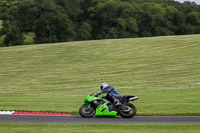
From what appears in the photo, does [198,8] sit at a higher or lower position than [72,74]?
higher

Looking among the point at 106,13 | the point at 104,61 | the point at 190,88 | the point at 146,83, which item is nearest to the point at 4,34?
the point at 106,13

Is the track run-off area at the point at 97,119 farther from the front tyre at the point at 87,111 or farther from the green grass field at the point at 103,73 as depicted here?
the green grass field at the point at 103,73

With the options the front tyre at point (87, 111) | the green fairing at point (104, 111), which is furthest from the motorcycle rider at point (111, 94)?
the front tyre at point (87, 111)

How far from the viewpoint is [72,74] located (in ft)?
120

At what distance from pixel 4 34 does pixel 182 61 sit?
4155cm

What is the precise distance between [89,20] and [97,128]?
2878 inches

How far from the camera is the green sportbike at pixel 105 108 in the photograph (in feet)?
47.0

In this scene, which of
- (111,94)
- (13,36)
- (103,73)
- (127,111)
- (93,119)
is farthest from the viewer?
(13,36)

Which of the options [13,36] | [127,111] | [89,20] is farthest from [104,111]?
[89,20]

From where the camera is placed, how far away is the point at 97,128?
38.6 feet

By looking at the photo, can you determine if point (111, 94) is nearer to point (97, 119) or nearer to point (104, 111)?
point (104, 111)

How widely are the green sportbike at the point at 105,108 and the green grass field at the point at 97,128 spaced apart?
2041 mm

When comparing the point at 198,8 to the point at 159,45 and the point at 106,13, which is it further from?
the point at 159,45

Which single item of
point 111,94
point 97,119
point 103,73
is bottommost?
point 103,73
